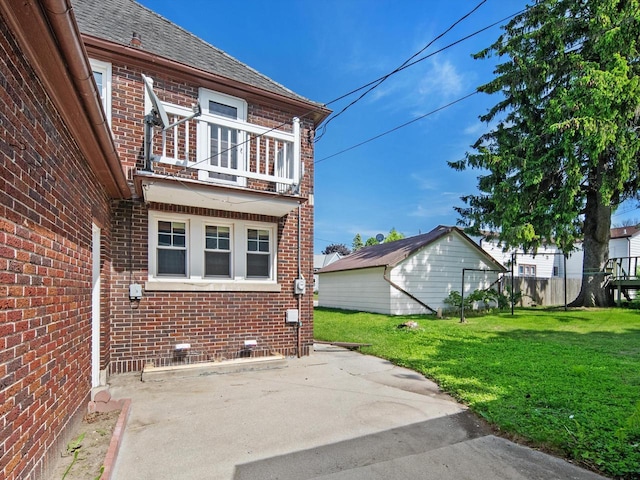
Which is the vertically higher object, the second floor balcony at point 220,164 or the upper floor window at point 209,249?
the second floor balcony at point 220,164

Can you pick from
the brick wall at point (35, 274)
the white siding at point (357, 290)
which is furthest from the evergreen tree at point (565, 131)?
the brick wall at point (35, 274)

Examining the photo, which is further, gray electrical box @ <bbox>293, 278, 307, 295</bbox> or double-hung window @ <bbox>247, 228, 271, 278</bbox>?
gray electrical box @ <bbox>293, 278, 307, 295</bbox>

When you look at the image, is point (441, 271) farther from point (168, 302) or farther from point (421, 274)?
point (168, 302)

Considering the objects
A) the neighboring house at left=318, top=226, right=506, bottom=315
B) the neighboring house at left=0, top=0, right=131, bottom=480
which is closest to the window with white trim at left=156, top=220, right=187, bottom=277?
the neighboring house at left=0, top=0, right=131, bottom=480

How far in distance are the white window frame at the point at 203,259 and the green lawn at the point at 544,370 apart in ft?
11.5

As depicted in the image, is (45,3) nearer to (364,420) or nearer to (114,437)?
(114,437)

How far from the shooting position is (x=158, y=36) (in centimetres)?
838

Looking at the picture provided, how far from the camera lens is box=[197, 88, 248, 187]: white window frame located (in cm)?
695

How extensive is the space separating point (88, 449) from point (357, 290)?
586 inches

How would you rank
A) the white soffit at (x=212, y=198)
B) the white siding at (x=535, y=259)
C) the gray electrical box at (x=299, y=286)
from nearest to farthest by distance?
the white soffit at (x=212, y=198) → the gray electrical box at (x=299, y=286) → the white siding at (x=535, y=259)

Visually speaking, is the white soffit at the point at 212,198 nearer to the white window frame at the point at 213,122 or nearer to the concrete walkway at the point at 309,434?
the white window frame at the point at 213,122

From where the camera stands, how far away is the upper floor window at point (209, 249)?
7.15 m

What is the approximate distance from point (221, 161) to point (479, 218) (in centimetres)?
1346

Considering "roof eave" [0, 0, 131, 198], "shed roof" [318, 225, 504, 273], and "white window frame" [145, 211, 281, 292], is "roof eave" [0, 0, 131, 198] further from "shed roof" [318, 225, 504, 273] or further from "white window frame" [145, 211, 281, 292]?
"shed roof" [318, 225, 504, 273]
